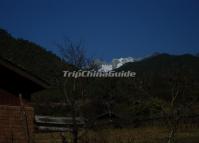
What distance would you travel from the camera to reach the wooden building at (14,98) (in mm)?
15586

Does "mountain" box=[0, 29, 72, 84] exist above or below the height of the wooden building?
above

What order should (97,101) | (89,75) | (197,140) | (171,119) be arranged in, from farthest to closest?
(89,75) < (97,101) < (197,140) < (171,119)

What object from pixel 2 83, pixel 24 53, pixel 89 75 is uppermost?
pixel 24 53

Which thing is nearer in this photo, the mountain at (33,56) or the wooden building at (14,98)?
the wooden building at (14,98)

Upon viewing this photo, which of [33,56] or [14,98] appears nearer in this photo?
[14,98]

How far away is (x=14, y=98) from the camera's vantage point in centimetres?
1620

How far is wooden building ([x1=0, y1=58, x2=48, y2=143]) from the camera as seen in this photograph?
15.6 metres

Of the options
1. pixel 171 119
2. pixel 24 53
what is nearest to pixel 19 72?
pixel 171 119

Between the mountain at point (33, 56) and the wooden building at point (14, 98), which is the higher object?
the mountain at point (33, 56)

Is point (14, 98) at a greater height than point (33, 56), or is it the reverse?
point (33, 56)

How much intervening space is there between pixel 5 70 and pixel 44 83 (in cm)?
145

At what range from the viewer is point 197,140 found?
1744cm

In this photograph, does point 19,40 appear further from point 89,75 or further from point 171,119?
point 171,119

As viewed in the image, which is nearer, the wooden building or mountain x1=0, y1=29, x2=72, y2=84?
the wooden building
